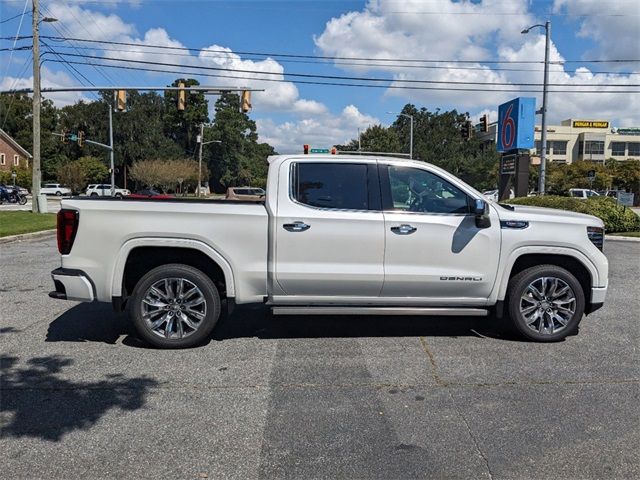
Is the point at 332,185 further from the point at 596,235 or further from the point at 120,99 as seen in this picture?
the point at 120,99

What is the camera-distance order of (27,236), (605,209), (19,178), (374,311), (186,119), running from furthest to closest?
(186,119) → (19,178) → (605,209) → (27,236) → (374,311)

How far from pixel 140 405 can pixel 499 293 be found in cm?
356

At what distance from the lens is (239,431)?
12.2 ft

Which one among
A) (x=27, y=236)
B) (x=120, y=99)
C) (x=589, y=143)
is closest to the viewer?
(x=27, y=236)

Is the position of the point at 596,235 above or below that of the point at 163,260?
above

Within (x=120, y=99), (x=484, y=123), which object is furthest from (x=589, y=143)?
(x=120, y=99)

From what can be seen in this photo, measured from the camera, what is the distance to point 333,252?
5.38 meters

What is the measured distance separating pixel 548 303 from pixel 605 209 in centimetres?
1494

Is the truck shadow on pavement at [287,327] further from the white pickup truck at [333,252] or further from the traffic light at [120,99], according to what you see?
the traffic light at [120,99]

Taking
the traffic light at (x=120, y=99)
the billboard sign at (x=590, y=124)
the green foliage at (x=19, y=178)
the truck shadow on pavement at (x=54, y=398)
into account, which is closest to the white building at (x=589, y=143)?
the billboard sign at (x=590, y=124)

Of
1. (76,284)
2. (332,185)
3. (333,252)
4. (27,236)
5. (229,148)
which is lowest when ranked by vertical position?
(27,236)

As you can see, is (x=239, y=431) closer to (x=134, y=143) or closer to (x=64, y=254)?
(x=64, y=254)

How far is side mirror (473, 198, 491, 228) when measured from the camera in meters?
5.41

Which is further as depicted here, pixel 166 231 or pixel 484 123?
pixel 484 123
